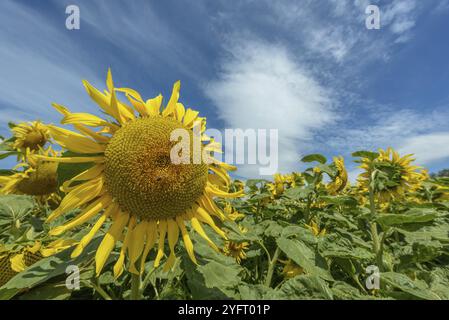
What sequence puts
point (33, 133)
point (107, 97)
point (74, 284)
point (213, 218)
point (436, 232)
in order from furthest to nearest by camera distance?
point (33, 133)
point (436, 232)
point (213, 218)
point (107, 97)
point (74, 284)

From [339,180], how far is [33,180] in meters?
4.37

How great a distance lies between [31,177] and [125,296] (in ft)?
7.02

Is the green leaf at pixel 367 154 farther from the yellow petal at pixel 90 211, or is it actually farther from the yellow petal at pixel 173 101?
the yellow petal at pixel 90 211

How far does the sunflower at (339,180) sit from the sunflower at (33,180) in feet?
12.8

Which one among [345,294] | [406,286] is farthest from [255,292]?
[406,286]

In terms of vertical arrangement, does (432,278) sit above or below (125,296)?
above

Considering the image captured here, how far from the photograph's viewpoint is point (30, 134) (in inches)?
188

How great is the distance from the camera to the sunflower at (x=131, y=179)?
71.3 inches

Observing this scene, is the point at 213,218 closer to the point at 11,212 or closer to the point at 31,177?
the point at 11,212

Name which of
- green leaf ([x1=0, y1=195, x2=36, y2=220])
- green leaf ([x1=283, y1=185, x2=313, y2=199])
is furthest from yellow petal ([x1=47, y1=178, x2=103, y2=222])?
green leaf ([x1=283, y1=185, x2=313, y2=199])

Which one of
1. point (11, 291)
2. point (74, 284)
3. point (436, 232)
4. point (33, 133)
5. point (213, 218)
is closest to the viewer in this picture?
point (11, 291)

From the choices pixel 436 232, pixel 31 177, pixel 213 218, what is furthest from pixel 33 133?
pixel 436 232

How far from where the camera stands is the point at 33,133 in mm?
4777

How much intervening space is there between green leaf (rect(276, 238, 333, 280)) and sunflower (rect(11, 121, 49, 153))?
14.2ft
